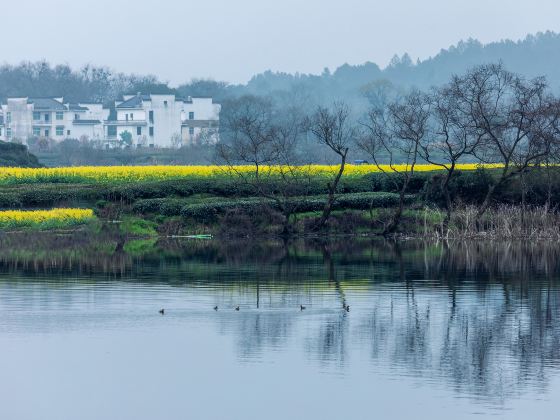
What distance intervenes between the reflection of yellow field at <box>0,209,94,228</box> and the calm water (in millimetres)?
9228

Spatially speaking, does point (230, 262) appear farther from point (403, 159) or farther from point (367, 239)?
point (403, 159)

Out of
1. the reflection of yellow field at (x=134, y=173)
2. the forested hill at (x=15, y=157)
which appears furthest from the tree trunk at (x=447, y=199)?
the forested hill at (x=15, y=157)

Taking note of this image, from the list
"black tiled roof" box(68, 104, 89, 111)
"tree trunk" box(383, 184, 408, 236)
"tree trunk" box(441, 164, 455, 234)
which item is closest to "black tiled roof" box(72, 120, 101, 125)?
"black tiled roof" box(68, 104, 89, 111)

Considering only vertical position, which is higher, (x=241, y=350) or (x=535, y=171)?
(x=535, y=171)

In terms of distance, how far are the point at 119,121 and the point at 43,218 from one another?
96536 millimetres

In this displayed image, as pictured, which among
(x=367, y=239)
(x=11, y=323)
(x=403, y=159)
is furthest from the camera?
(x=403, y=159)

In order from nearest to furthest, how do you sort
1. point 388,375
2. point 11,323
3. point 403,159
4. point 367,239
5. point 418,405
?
point 418,405, point 388,375, point 11,323, point 367,239, point 403,159

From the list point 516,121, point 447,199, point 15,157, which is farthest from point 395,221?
point 15,157

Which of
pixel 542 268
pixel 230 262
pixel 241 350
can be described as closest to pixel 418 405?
pixel 241 350

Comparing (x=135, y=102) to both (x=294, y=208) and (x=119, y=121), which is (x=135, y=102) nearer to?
(x=119, y=121)

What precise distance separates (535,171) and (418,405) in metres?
28.9

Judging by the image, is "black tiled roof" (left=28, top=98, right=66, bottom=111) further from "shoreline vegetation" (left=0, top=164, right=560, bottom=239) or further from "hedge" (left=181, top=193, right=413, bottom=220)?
"hedge" (left=181, top=193, right=413, bottom=220)

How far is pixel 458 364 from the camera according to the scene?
18.7 meters

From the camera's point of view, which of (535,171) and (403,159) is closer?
(535,171)
